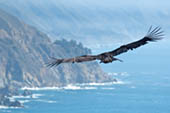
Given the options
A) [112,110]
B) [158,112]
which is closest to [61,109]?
[112,110]

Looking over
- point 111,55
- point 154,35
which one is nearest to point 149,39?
point 154,35

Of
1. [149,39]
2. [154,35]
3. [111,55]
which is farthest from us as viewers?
[149,39]

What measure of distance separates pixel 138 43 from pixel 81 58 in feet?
8.18

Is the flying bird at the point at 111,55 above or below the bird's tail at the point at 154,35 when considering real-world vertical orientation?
below

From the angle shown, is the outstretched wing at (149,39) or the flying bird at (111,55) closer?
the flying bird at (111,55)

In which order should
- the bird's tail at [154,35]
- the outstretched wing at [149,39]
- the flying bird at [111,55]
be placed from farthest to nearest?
the bird's tail at [154,35]
the outstretched wing at [149,39]
the flying bird at [111,55]

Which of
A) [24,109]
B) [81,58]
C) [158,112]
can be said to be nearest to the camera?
[81,58]

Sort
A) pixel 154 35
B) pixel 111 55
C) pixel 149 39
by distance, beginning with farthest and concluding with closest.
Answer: pixel 149 39
pixel 154 35
pixel 111 55

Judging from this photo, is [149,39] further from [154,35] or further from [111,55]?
[111,55]

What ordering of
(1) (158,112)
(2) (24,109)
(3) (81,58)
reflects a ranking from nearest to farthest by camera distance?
(3) (81,58)
(1) (158,112)
(2) (24,109)

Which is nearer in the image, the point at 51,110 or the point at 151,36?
the point at 151,36

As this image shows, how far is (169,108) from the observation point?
188 meters

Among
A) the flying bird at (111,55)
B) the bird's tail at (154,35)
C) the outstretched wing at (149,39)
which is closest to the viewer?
the flying bird at (111,55)

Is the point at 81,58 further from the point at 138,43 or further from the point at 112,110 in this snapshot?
the point at 112,110
